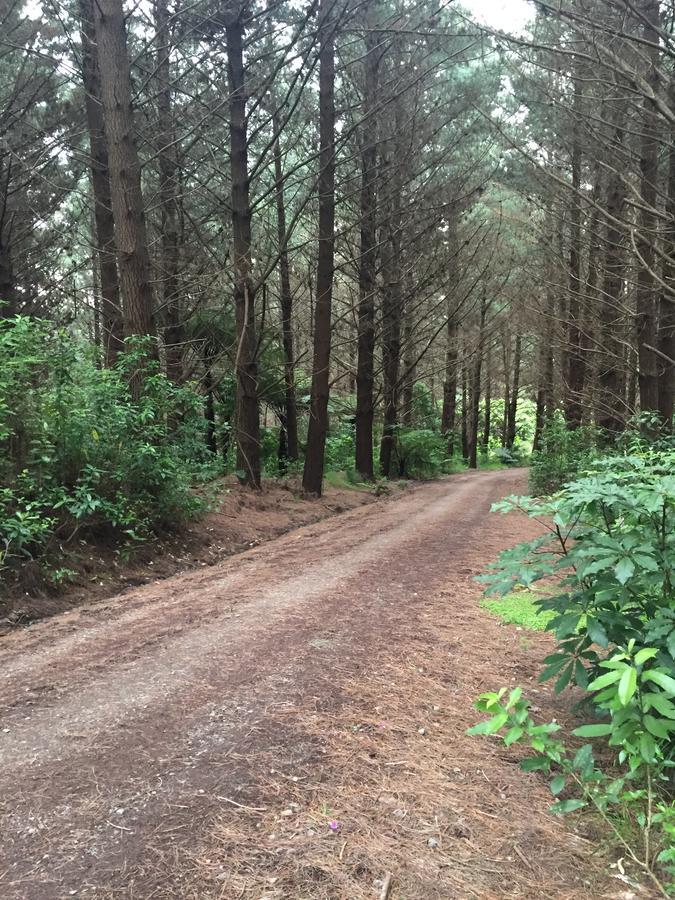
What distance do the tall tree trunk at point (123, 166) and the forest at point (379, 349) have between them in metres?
0.04

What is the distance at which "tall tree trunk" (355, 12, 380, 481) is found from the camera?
47.0 feet

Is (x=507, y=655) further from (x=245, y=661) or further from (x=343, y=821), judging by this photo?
(x=343, y=821)

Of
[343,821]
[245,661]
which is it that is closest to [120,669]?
[245,661]

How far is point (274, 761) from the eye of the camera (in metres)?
2.61

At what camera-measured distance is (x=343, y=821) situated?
2.21 meters

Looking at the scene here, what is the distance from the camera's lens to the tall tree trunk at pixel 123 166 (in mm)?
8078

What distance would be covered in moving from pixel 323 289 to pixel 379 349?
321 inches

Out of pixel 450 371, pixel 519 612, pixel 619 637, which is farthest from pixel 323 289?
pixel 450 371

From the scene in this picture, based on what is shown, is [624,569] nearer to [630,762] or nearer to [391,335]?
[630,762]

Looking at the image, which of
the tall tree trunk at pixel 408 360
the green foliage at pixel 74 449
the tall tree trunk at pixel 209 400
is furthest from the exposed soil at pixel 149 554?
the tall tree trunk at pixel 408 360

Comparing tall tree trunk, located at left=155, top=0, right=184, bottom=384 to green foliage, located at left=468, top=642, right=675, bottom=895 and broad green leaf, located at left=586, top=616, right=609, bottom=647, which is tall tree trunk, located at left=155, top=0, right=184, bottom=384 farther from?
green foliage, located at left=468, top=642, right=675, bottom=895

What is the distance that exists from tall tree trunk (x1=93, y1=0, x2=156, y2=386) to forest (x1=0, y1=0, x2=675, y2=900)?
→ 0.04 m

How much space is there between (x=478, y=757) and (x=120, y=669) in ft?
7.21

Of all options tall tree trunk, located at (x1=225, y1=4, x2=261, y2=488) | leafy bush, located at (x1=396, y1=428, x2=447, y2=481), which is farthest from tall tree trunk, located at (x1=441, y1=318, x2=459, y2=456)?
tall tree trunk, located at (x1=225, y1=4, x2=261, y2=488)
